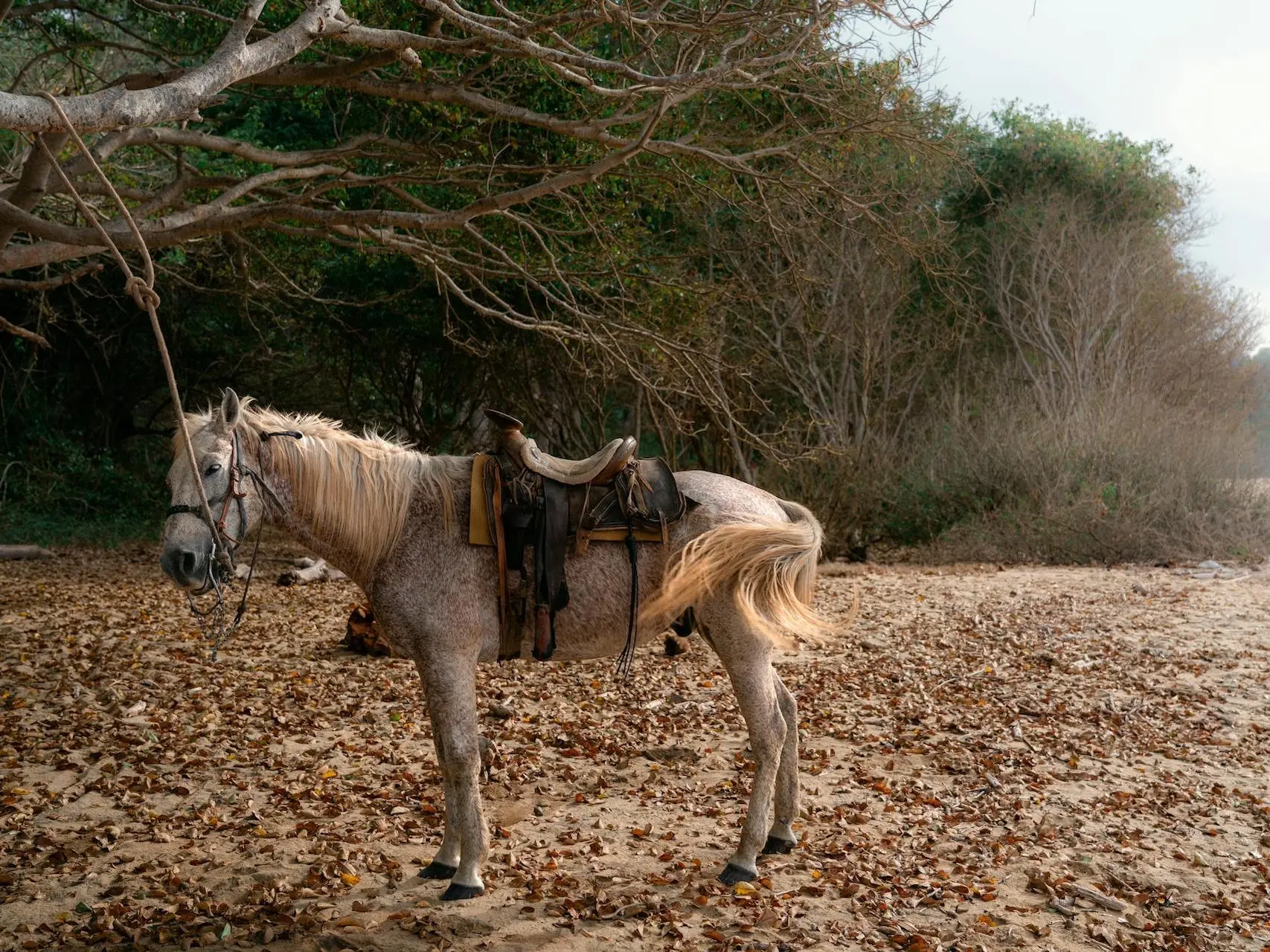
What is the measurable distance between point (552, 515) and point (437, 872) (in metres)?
1.50

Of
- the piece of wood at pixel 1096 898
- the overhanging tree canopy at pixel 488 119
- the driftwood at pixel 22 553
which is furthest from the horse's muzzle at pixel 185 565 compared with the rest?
the driftwood at pixel 22 553

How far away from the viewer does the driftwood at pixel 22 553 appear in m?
13.0

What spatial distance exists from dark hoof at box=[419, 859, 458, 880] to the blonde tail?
4.17 ft

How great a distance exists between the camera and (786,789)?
4.55m

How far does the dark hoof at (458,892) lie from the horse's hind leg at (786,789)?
4.21 feet

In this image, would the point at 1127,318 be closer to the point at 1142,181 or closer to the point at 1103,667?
the point at 1142,181

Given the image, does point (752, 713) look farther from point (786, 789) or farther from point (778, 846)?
point (778, 846)

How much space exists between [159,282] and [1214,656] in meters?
13.7

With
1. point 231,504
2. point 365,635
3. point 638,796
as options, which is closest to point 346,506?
point 231,504

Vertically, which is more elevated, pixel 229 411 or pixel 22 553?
pixel 229 411

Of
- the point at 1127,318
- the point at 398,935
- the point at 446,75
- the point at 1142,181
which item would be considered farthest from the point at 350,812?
the point at 1142,181

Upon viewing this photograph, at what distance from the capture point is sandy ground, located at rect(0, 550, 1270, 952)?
3.89 m

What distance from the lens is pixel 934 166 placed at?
8.92 m

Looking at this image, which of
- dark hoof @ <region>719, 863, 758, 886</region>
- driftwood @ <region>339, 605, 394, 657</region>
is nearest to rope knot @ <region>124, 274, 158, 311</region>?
dark hoof @ <region>719, 863, 758, 886</region>
